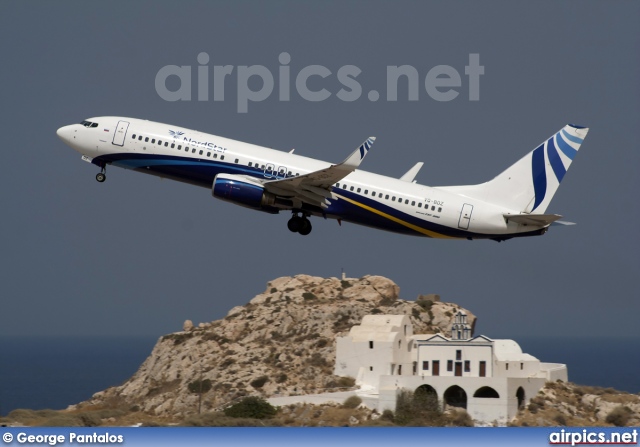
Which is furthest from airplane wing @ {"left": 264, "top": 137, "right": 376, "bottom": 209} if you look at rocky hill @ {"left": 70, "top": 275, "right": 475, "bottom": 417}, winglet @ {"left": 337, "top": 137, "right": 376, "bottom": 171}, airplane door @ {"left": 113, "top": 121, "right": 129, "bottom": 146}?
rocky hill @ {"left": 70, "top": 275, "right": 475, "bottom": 417}

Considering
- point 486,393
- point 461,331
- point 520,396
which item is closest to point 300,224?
point 486,393

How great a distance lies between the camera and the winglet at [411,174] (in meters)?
63.9

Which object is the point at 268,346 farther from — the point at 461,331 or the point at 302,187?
Answer: the point at 302,187

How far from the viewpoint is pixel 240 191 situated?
60.2 metres

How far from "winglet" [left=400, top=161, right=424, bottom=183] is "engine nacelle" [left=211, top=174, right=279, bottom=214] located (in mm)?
8524

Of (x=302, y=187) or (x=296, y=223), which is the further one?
(x=296, y=223)

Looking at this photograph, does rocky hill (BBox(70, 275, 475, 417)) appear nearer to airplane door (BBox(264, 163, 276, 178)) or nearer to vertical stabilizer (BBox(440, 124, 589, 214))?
vertical stabilizer (BBox(440, 124, 589, 214))

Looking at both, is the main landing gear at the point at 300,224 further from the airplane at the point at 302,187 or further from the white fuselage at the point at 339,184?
the white fuselage at the point at 339,184

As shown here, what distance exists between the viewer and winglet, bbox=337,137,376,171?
57531 mm

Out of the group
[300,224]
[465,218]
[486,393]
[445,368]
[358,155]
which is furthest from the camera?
[445,368]

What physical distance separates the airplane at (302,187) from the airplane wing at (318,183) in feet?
0.19

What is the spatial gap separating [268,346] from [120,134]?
59.1m

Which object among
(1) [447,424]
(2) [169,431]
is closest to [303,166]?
(2) [169,431]

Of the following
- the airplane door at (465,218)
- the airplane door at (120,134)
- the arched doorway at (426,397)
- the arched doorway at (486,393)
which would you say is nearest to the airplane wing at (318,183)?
the airplane door at (465,218)
